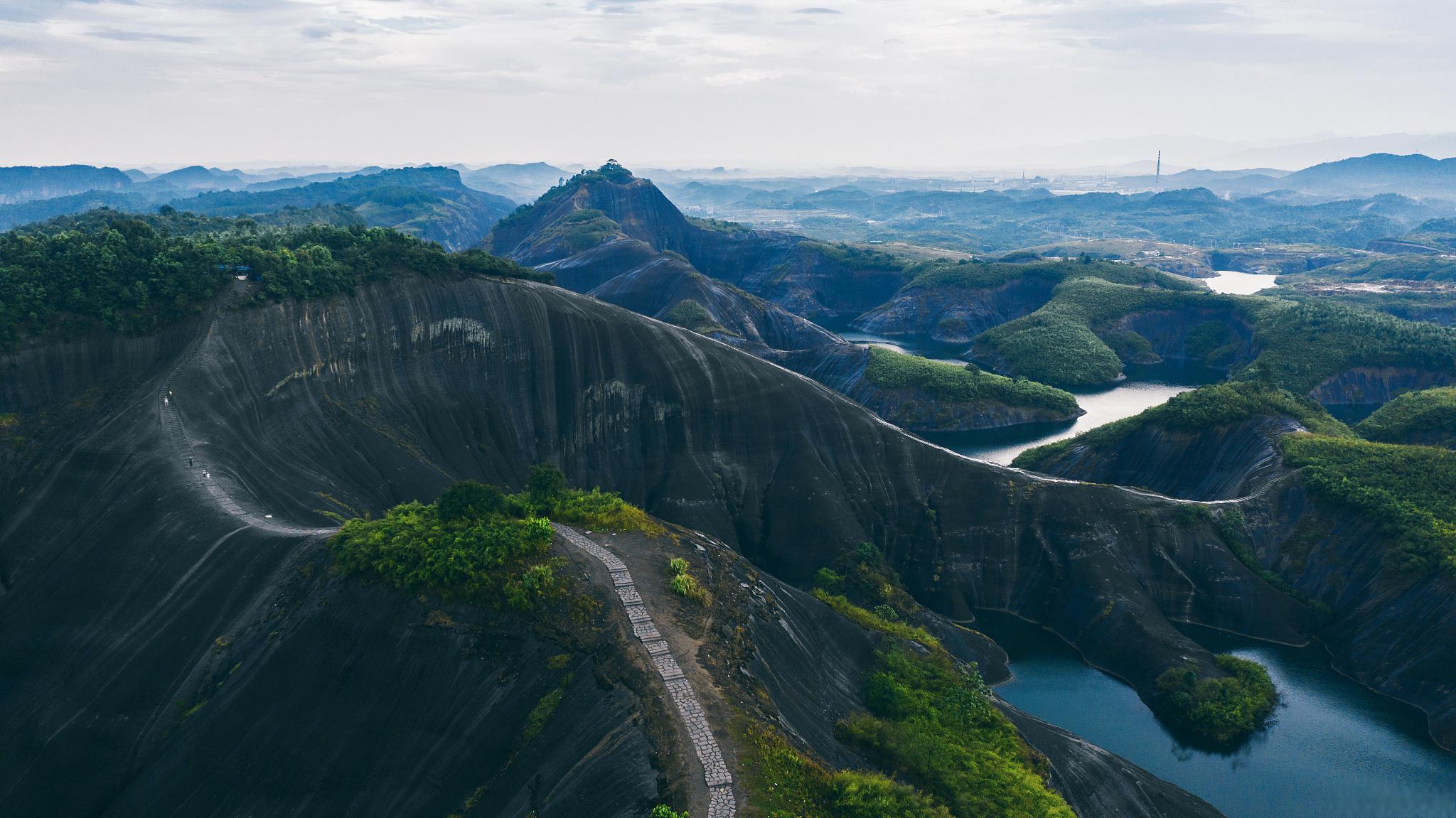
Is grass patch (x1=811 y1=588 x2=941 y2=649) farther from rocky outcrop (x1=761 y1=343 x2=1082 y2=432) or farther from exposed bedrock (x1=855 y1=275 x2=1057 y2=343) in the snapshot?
exposed bedrock (x1=855 y1=275 x2=1057 y2=343)

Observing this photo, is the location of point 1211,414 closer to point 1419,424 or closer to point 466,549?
point 1419,424

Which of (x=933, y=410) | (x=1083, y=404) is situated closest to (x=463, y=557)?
(x=933, y=410)

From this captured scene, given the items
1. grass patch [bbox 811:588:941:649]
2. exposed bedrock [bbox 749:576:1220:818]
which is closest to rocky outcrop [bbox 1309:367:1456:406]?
exposed bedrock [bbox 749:576:1220:818]

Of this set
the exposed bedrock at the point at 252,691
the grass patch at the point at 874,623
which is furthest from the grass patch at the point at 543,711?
the grass patch at the point at 874,623

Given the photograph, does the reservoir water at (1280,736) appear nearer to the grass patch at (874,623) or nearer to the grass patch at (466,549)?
the grass patch at (874,623)

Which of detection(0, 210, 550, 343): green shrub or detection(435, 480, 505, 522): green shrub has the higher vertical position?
detection(0, 210, 550, 343): green shrub

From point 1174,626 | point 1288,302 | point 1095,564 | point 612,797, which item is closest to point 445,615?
point 612,797
